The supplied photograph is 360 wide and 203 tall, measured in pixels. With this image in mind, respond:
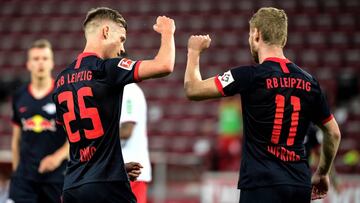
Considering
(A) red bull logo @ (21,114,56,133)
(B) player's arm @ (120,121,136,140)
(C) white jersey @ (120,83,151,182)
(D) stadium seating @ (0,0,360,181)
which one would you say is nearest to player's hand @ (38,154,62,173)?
(A) red bull logo @ (21,114,56,133)

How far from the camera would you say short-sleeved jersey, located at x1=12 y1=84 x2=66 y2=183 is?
734 centimetres

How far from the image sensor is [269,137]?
4773mm

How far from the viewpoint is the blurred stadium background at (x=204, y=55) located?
14945 millimetres

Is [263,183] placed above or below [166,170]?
above

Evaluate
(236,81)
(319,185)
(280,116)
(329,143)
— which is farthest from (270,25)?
(319,185)

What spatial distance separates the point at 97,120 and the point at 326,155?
62.0 inches

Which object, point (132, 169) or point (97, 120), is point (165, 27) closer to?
point (97, 120)

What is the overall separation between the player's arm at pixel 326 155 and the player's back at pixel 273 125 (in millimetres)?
336

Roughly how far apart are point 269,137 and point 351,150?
9.97 meters

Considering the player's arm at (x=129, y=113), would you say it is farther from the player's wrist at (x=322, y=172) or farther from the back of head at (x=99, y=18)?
the player's wrist at (x=322, y=172)

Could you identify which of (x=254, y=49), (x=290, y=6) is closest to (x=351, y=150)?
(x=290, y=6)

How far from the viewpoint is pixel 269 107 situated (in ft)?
15.6

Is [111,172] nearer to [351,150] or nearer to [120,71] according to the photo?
[120,71]

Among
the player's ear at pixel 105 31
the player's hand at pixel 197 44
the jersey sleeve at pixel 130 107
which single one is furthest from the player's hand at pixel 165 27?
the jersey sleeve at pixel 130 107
